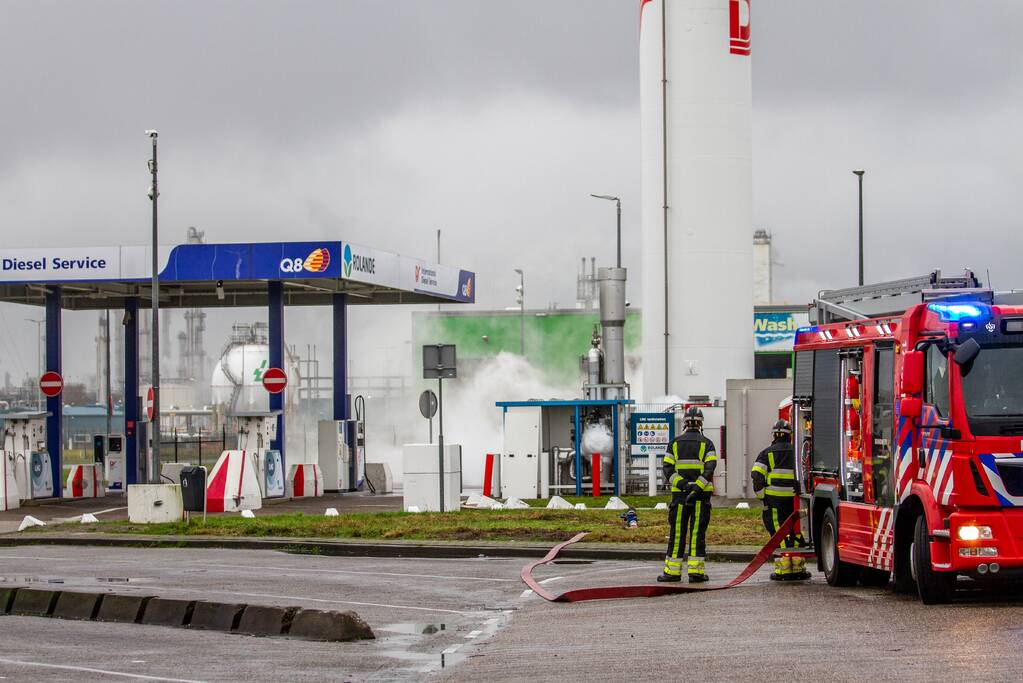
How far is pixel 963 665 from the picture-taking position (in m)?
10.8

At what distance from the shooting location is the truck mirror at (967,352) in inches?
559

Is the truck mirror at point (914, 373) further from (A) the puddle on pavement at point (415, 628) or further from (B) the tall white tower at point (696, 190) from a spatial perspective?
(B) the tall white tower at point (696, 190)

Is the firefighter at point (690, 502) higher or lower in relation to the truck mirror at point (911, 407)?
lower

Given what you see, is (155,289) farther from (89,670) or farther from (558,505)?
(89,670)

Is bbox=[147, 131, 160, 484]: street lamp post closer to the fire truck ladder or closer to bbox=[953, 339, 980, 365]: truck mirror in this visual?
the fire truck ladder

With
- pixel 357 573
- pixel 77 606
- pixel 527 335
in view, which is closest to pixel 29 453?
pixel 357 573

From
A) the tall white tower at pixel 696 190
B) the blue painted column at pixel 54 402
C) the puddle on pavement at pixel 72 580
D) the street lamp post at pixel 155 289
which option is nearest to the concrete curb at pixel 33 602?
the puddle on pavement at pixel 72 580

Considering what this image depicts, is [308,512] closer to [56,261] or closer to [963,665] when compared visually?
[56,261]

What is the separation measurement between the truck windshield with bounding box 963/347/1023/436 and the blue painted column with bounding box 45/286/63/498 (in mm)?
28290

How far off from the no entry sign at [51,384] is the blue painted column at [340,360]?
658 cm

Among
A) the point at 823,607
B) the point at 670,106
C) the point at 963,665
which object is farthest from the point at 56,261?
the point at 963,665

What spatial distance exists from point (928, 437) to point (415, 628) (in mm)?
4980

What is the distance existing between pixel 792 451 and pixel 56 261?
80.0 feet

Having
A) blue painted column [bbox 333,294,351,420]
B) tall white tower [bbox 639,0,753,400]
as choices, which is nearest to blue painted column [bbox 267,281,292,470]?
blue painted column [bbox 333,294,351,420]
